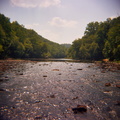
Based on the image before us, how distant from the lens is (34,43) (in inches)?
5433

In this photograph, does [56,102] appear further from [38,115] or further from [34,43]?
[34,43]

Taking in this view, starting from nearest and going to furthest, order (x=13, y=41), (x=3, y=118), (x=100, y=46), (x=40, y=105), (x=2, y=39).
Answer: (x=3, y=118), (x=40, y=105), (x=2, y=39), (x=13, y=41), (x=100, y=46)

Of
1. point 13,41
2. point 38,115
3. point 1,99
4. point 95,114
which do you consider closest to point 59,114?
point 38,115

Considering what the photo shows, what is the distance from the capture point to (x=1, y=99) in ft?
20.8

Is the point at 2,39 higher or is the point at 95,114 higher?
the point at 2,39

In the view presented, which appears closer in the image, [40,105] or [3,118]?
[3,118]

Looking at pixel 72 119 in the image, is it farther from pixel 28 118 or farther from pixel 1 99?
pixel 1 99

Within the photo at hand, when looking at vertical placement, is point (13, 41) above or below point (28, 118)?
above

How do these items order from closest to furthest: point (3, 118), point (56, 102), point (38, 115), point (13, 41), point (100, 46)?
point (3, 118) < point (38, 115) < point (56, 102) < point (13, 41) < point (100, 46)

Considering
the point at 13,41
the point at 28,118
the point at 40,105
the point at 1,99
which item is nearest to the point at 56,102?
the point at 40,105

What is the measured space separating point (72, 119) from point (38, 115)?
1.60 meters

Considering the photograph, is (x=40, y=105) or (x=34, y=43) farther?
(x=34, y=43)

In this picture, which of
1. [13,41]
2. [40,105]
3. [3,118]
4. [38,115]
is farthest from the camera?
[13,41]

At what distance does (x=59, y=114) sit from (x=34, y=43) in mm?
140208
